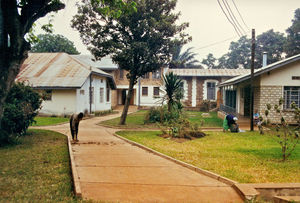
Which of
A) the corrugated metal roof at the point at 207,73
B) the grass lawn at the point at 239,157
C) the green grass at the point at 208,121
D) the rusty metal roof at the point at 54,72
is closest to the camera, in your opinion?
the grass lawn at the point at 239,157

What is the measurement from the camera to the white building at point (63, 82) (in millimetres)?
21922

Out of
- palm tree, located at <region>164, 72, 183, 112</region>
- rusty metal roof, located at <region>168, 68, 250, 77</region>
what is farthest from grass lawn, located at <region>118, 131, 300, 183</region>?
rusty metal roof, located at <region>168, 68, 250, 77</region>

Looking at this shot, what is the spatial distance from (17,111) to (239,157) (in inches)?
300

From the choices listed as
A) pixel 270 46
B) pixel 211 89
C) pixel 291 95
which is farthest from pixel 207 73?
pixel 270 46

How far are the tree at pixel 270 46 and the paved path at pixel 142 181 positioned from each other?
142 ft

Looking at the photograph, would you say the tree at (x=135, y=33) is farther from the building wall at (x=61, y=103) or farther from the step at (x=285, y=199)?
the step at (x=285, y=199)

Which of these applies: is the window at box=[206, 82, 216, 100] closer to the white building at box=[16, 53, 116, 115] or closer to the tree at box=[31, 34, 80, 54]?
the white building at box=[16, 53, 116, 115]

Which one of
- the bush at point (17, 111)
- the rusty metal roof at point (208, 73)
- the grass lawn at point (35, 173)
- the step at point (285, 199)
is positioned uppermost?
the rusty metal roof at point (208, 73)

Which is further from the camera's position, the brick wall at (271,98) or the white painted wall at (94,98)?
the white painted wall at (94,98)

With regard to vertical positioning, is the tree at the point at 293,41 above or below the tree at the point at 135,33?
above

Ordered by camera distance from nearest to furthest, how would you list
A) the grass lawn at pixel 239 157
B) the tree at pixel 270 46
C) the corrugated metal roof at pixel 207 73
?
the grass lawn at pixel 239 157 < the corrugated metal roof at pixel 207 73 < the tree at pixel 270 46

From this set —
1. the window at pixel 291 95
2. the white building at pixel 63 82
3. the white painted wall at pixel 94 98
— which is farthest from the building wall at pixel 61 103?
the window at pixel 291 95

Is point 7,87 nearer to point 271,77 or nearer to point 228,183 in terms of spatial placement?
point 228,183

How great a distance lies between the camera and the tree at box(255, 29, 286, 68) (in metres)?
46.1
